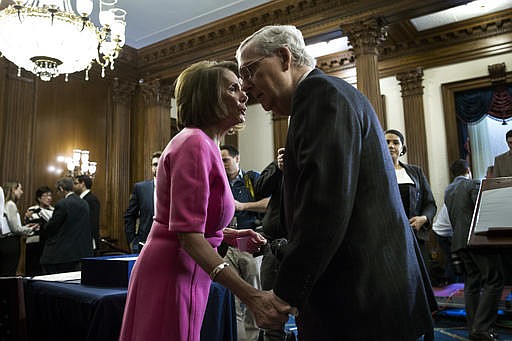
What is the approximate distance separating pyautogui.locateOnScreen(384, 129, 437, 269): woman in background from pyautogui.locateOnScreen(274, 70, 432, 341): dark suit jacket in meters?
1.89

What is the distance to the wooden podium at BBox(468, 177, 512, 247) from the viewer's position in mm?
1146

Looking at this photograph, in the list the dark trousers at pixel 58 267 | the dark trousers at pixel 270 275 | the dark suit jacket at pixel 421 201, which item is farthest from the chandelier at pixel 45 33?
the dark suit jacket at pixel 421 201

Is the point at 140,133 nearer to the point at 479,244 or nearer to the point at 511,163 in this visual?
the point at 511,163

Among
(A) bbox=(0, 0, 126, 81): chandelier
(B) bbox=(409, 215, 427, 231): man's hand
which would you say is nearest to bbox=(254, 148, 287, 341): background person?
(B) bbox=(409, 215, 427, 231): man's hand

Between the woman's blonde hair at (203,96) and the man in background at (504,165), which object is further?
the man in background at (504,165)

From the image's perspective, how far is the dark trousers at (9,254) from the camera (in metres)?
4.61

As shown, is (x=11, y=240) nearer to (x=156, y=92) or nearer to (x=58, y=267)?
(x=58, y=267)

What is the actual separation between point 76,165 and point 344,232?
672 centimetres

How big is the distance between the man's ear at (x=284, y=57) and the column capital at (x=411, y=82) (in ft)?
23.0

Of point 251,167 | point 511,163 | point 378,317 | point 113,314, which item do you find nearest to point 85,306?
point 113,314

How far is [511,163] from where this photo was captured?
5902 mm

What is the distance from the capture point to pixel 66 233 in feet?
13.9

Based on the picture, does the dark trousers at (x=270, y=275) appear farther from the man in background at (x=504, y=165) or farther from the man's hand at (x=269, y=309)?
the man in background at (x=504, y=165)

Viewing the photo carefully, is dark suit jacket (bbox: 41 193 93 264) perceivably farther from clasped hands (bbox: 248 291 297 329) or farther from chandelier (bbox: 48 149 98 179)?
→ clasped hands (bbox: 248 291 297 329)
